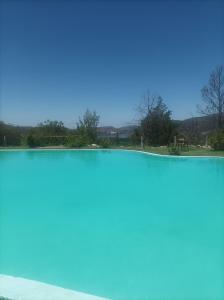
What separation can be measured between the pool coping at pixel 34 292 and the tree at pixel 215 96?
69.3ft

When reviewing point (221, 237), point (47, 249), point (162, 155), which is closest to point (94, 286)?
point (47, 249)

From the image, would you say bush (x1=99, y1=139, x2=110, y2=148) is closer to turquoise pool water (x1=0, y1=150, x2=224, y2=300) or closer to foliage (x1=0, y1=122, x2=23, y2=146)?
foliage (x1=0, y1=122, x2=23, y2=146)

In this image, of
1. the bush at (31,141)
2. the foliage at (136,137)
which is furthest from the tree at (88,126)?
the bush at (31,141)

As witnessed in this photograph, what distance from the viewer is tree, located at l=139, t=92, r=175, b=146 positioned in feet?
75.2

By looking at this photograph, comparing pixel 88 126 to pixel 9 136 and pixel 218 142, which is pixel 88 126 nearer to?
pixel 9 136

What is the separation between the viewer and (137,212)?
20.7 feet

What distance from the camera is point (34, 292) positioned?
9.55 feet

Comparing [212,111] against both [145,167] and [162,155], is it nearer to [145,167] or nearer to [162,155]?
[162,155]

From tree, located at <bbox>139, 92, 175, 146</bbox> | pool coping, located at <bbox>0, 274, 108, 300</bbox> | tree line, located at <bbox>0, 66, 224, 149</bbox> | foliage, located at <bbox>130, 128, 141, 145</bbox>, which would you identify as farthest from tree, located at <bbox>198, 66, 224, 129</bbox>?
pool coping, located at <bbox>0, 274, 108, 300</bbox>

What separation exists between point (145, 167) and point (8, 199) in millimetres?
6384

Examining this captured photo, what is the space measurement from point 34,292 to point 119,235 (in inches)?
87.1

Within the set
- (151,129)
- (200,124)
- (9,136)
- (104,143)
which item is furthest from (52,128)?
(200,124)

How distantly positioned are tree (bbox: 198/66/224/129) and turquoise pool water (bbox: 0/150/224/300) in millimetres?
13829

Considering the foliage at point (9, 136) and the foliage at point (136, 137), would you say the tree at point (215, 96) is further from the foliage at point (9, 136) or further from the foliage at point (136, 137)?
the foliage at point (9, 136)
